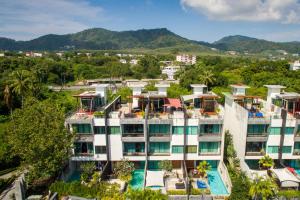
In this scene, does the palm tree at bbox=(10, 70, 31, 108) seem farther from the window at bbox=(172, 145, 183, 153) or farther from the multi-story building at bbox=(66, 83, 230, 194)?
the window at bbox=(172, 145, 183, 153)

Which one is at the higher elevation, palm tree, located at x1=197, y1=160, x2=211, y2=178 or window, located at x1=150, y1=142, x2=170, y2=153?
window, located at x1=150, y1=142, x2=170, y2=153

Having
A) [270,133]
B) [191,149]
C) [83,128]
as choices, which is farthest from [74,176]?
[270,133]

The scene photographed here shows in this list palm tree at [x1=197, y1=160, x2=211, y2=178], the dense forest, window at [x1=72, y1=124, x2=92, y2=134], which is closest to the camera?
the dense forest

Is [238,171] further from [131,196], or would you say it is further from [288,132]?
[131,196]

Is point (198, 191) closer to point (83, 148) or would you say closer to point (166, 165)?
point (166, 165)

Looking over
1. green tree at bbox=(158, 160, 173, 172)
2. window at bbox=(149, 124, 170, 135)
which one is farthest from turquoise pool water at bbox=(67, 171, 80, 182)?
window at bbox=(149, 124, 170, 135)

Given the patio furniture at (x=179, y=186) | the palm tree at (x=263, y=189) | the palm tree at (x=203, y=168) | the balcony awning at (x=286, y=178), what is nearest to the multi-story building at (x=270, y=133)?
the balcony awning at (x=286, y=178)

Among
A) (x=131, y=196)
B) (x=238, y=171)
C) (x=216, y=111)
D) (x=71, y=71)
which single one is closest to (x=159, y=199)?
(x=131, y=196)
